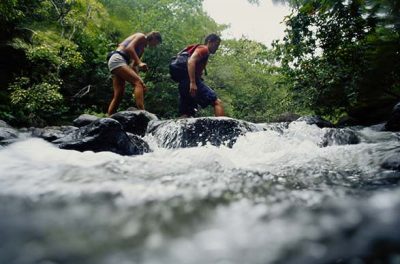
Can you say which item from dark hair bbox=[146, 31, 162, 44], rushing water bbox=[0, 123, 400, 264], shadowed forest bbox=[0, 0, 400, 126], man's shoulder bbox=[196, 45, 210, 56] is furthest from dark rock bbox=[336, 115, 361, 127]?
rushing water bbox=[0, 123, 400, 264]

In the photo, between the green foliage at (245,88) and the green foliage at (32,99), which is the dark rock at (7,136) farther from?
the green foliage at (245,88)

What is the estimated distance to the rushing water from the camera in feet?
3.64

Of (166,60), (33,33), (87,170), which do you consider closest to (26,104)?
(33,33)

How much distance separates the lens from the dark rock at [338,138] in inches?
178

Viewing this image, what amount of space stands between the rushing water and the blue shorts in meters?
3.62

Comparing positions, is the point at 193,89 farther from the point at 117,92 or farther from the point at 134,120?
the point at 117,92

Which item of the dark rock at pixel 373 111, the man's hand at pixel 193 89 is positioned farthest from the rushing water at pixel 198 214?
the dark rock at pixel 373 111

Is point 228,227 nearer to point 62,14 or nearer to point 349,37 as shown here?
point 349,37

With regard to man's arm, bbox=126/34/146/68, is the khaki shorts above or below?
below

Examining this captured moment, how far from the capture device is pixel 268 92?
16.2m

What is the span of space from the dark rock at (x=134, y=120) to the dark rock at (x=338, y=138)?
3.21 metres

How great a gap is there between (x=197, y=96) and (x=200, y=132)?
1.37 m

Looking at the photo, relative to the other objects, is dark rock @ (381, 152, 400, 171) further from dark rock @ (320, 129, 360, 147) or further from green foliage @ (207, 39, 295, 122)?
green foliage @ (207, 39, 295, 122)

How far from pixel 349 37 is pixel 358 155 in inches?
190
